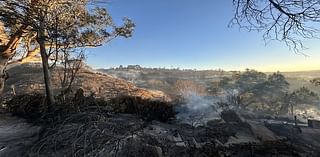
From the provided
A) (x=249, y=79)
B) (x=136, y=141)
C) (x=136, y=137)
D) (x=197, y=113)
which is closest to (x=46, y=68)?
(x=136, y=137)

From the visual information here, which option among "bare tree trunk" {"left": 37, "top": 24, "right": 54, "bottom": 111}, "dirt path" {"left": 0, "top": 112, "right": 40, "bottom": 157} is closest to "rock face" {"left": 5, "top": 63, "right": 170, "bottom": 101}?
"bare tree trunk" {"left": 37, "top": 24, "right": 54, "bottom": 111}

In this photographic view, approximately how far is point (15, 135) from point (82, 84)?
35.9ft

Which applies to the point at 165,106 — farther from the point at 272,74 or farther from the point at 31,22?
the point at 272,74

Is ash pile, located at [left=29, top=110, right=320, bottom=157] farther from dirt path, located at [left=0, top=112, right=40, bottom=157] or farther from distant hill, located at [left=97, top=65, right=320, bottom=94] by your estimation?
distant hill, located at [left=97, top=65, right=320, bottom=94]

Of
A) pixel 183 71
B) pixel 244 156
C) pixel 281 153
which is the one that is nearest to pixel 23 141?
pixel 244 156

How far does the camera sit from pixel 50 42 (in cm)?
872

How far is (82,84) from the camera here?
679 inches

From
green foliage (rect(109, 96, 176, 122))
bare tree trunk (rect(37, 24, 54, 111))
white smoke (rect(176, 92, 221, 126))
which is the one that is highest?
bare tree trunk (rect(37, 24, 54, 111))

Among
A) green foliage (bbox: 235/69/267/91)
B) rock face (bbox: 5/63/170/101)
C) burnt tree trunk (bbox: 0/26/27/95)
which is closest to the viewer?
burnt tree trunk (bbox: 0/26/27/95)

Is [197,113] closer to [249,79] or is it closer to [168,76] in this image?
[249,79]

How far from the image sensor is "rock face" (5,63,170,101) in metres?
15.7

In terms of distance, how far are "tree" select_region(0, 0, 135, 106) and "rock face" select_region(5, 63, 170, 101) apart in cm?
450

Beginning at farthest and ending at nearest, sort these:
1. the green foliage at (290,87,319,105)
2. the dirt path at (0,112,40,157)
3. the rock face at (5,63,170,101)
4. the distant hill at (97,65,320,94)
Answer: the distant hill at (97,65,320,94) < the green foliage at (290,87,319,105) < the rock face at (5,63,170,101) < the dirt path at (0,112,40,157)

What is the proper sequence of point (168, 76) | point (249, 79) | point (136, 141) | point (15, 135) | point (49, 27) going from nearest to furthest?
1. point (136, 141)
2. point (15, 135)
3. point (49, 27)
4. point (249, 79)
5. point (168, 76)
